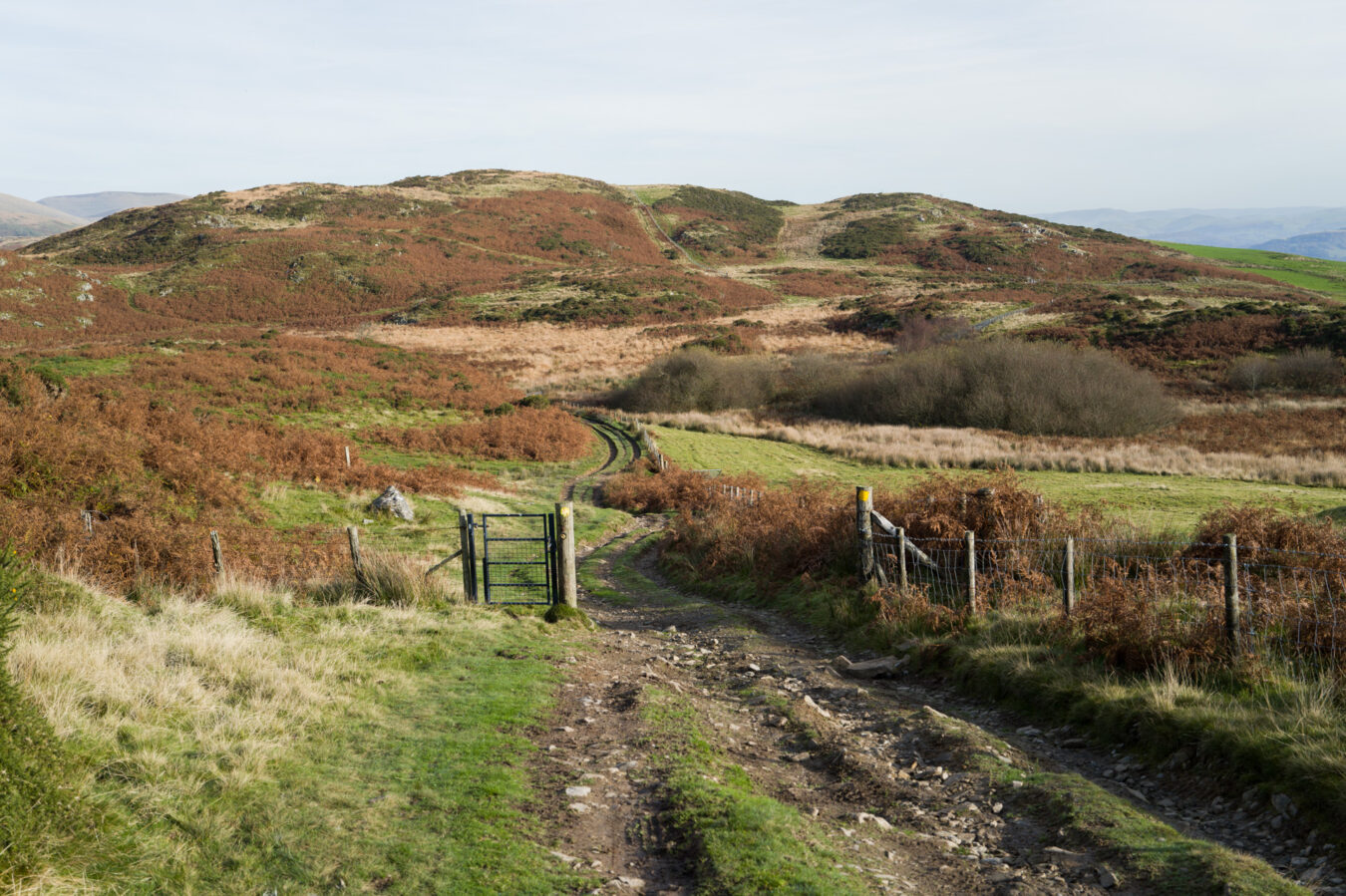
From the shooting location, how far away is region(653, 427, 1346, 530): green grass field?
20.7 meters

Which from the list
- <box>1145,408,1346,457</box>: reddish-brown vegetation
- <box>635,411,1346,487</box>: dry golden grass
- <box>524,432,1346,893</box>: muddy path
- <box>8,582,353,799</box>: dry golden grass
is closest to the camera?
<box>524,432,1346,893</box>: muddy path

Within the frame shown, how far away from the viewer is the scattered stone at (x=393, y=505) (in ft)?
Result: 74.5

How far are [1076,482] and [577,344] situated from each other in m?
53.5

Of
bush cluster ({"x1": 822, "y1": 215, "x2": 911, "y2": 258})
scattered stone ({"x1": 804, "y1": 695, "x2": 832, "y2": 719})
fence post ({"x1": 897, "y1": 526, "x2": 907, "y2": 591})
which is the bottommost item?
scattered stone ({"x1": 804, "y1": 695, "x2": 832, "y2": 719})

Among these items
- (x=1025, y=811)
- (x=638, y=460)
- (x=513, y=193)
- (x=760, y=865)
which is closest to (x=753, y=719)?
(x=1025, y=811)

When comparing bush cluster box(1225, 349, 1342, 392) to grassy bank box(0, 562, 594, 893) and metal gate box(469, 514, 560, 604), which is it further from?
grassy bank box(0, 562, 594, 893)

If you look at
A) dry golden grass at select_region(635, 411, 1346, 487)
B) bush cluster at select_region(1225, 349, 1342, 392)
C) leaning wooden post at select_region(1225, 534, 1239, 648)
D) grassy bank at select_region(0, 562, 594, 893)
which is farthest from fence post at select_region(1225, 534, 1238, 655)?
bush cluster at select_region(1225, 349, 1342, 392)

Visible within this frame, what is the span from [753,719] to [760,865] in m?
3.67

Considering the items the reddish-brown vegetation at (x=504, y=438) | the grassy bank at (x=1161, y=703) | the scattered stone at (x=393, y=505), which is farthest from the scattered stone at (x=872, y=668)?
the reddish-brown vegetation at (x=504, y=438)

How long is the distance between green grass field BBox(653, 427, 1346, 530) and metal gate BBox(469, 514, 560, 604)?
735 centimetres

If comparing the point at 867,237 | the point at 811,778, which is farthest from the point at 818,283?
the point at 811,778

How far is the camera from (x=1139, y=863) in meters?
5.58

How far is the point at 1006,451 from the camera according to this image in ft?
121

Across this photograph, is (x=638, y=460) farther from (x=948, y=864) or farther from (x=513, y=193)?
(x=513, y=193)
